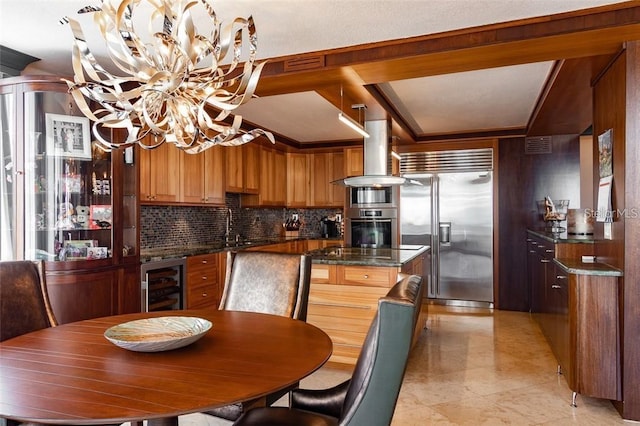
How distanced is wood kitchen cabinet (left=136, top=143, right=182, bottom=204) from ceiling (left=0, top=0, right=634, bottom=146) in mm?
936

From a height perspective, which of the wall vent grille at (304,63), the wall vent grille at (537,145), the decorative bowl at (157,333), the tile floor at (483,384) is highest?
the wall vent grille at (304,63)

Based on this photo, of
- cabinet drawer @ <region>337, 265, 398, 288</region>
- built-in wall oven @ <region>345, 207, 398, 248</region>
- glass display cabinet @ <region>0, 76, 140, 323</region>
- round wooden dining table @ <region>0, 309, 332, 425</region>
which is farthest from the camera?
built-in wall oven @ <region>345, 207, 398, 248</region>


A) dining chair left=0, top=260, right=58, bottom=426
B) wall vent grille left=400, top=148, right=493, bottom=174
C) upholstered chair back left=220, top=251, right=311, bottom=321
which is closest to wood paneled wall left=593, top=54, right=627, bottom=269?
upholstered chair back left=220, top=251, right=311, bottom=321

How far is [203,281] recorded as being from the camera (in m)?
4.19

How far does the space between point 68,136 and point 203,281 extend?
1.82 meters

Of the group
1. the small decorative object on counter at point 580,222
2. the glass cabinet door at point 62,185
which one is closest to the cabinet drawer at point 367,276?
the glass cabinet door at point 62,185

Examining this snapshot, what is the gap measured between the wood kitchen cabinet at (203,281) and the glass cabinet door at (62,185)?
3.09 ft

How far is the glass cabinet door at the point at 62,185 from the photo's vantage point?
2.91 m

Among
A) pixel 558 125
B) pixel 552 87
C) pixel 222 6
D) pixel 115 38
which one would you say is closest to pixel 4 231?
pixel 115 38

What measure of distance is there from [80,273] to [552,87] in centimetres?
397

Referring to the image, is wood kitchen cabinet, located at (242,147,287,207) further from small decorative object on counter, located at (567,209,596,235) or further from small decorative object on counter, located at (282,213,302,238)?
small decorative object on counter, located at (567,209,596,235)

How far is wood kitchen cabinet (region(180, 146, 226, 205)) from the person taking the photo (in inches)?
169

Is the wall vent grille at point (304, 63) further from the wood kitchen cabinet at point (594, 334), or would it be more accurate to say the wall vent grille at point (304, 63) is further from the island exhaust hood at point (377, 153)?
the wood kitchen cabinet at point (594, 334)

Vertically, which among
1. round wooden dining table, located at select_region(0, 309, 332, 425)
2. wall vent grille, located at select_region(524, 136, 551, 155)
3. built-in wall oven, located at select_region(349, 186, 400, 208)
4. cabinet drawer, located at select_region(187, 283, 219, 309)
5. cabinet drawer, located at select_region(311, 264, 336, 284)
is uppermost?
wall vent grille, located at select_region(524, 136, 551, 155)
